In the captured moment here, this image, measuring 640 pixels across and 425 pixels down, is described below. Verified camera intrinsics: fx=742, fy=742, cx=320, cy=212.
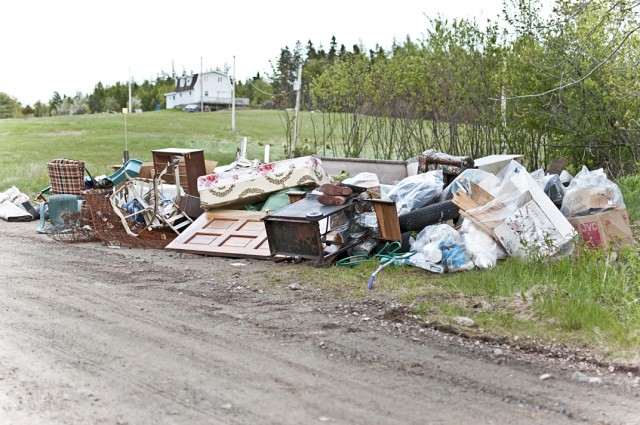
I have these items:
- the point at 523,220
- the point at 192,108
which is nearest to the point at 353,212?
the point at 523,220

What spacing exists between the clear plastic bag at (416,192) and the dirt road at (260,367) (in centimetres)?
248

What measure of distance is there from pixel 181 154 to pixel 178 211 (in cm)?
147

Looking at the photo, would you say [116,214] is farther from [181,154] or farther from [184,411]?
[184,411]

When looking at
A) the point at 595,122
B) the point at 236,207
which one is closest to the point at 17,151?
the point at 236,207

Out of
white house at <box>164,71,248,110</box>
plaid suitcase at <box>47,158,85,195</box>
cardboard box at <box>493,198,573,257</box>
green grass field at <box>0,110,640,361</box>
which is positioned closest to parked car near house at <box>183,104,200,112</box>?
white house at <box>164,71,248,110</box>

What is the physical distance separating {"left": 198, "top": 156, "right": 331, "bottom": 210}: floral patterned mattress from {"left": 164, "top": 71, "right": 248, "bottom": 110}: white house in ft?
231

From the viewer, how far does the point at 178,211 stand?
11.3m

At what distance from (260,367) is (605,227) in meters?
4.97

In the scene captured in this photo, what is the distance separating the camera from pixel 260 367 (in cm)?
501

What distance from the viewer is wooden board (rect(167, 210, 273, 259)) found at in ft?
31.8

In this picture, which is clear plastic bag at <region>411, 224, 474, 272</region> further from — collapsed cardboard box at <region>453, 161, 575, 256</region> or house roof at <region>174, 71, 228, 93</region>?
house roof at <region>174, 71, 228, 93</region>

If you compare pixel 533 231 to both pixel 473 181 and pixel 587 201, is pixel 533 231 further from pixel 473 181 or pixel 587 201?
pixel 473 181

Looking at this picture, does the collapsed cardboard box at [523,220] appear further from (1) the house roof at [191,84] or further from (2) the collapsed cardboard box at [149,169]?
(1) the house roof at [191,84]

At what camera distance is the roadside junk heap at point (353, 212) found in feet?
27.0
